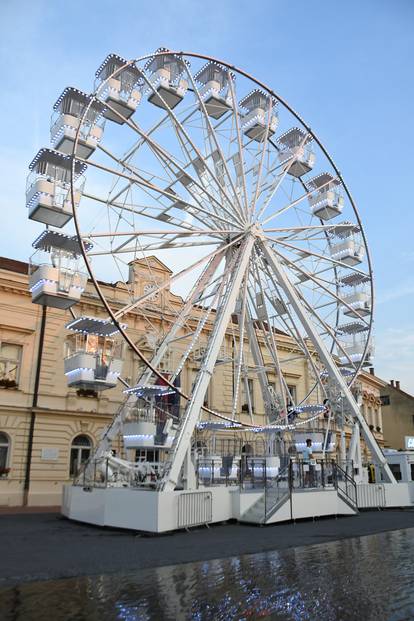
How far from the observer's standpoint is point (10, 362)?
2748cm

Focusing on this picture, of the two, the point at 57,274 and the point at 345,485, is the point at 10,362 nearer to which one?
the point at 57,274

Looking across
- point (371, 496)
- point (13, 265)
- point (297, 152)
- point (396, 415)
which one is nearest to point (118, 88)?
point (297, 152)

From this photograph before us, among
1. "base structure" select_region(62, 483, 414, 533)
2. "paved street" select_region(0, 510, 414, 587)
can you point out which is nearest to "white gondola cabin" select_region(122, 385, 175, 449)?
"base structure" select_region(62, 483, 414, 533)

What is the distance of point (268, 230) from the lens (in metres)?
23.4

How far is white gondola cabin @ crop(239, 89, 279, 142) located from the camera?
25.0 m

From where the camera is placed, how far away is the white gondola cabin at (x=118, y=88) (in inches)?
792

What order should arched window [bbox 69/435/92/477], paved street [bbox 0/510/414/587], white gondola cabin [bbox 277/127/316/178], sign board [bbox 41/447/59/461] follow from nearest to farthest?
paved street [bbox 0/510/414/587], white gondola cabin [bbox 277/127/316/178], sign board [bbox 41/447/59/461], arched window [bbox 69/435/92/477]

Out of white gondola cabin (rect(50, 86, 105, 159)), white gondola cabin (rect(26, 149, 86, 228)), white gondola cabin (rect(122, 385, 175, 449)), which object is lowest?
white gondola cabin (rect(122, 385, 175, 449))

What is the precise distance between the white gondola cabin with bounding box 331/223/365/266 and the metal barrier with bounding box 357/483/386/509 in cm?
995

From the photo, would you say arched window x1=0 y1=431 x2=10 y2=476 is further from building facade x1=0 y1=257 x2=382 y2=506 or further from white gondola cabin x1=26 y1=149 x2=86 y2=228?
white gondola cabin x1=26 y1=149 x2=86 y2=228

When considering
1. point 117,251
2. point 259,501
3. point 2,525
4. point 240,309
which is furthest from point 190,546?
point 240,309

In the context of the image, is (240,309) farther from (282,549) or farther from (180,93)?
(282,549)

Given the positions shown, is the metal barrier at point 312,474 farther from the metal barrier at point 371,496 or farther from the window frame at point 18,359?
the window frame at point 18,359

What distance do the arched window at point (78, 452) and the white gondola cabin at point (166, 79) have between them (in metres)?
17.0
